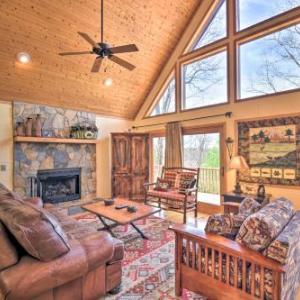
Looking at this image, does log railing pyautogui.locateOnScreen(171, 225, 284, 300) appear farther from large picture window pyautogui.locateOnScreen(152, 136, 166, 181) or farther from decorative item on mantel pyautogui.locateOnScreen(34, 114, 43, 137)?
large picture window pyautogui.locateOnScreen(152, 136, 166, 181)

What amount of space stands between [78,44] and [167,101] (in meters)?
2.70

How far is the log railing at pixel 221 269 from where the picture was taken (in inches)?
64.7

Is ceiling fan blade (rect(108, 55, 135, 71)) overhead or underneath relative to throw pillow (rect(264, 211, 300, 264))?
overhead

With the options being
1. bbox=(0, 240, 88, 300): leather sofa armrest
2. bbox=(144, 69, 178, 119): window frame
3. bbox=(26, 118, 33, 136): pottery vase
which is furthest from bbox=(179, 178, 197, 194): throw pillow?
bbox=(26, 118, 33, 136): pottery vase

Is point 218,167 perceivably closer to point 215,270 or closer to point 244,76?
point 244,76

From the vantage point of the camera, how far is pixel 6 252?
1643mm

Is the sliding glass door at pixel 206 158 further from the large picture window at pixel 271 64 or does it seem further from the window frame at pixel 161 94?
the large picture window at pixel 271 64

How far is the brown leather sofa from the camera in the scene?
5.16 ft

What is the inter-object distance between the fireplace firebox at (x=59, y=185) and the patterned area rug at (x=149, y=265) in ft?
6.20

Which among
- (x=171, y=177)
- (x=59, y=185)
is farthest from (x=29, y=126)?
(x=171, y=177)

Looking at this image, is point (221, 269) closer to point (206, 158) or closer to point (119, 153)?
A: point (206, 158)

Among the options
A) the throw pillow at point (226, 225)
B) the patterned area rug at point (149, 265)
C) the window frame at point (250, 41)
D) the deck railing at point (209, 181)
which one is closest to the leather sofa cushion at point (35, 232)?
the patterned area rug at point (149, 265)

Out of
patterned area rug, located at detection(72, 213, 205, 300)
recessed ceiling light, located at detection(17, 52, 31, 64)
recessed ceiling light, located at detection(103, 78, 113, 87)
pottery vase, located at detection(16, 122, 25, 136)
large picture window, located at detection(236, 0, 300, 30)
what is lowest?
patterned area rug, located at detection(72, 213, 205, 300)

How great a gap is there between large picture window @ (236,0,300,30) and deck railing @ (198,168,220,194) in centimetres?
311
